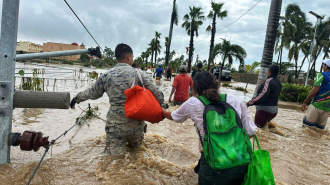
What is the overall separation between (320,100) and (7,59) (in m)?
6.12

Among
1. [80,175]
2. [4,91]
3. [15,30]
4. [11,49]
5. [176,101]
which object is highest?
[15,30]

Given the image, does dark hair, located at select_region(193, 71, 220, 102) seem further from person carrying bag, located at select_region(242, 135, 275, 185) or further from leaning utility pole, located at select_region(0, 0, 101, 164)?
leaning utility pole, located at select_region(0, 0, 101, 164)

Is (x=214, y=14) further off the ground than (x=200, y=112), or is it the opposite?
(x=214, y=14)

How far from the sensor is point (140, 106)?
8.20 feet

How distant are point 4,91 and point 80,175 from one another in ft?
4.48

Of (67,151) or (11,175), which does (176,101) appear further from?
(11,175)

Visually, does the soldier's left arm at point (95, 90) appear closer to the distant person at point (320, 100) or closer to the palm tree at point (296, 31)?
the distant person at point (320, 100)

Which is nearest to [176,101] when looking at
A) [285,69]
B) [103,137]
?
[103,137]

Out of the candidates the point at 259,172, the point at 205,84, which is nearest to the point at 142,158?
the point at 205,84

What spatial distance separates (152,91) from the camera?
2.95 meters

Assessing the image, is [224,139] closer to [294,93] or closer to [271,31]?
[271,31]

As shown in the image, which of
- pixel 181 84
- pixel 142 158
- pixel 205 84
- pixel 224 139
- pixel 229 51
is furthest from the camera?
pixel 229 51

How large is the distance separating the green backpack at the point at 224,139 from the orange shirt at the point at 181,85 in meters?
4.70

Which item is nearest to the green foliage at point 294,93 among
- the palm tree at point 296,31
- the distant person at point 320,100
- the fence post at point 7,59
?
the distant person at point 320,100
